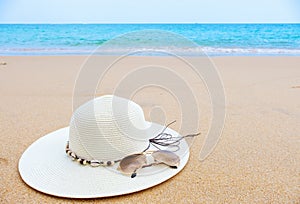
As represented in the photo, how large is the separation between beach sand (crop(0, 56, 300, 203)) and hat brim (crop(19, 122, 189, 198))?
41 mm

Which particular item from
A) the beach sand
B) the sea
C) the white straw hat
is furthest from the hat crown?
the sea

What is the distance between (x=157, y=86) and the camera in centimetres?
274

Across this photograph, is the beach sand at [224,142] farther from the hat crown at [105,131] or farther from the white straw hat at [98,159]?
the hat crown at [105,131]

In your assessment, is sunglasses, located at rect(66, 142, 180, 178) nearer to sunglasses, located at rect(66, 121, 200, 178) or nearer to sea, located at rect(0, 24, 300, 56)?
sunglasses, located at rect(66, 121, 200, 178)

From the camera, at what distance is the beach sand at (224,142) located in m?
0.99

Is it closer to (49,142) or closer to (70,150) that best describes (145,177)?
(70,150)

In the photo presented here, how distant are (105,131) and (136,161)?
0.52ft

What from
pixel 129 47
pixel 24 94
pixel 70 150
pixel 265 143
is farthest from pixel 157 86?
pixel 129 47

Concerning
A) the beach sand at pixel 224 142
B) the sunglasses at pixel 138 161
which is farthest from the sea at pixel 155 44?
the sunglasses at pixel 138 161

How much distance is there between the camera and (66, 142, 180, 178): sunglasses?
0.98m

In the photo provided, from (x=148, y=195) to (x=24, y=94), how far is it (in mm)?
1966

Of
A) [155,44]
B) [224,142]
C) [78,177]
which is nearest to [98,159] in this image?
[78,177]

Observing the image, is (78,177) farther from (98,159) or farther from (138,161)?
(138,161)

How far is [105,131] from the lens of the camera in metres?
1.01
